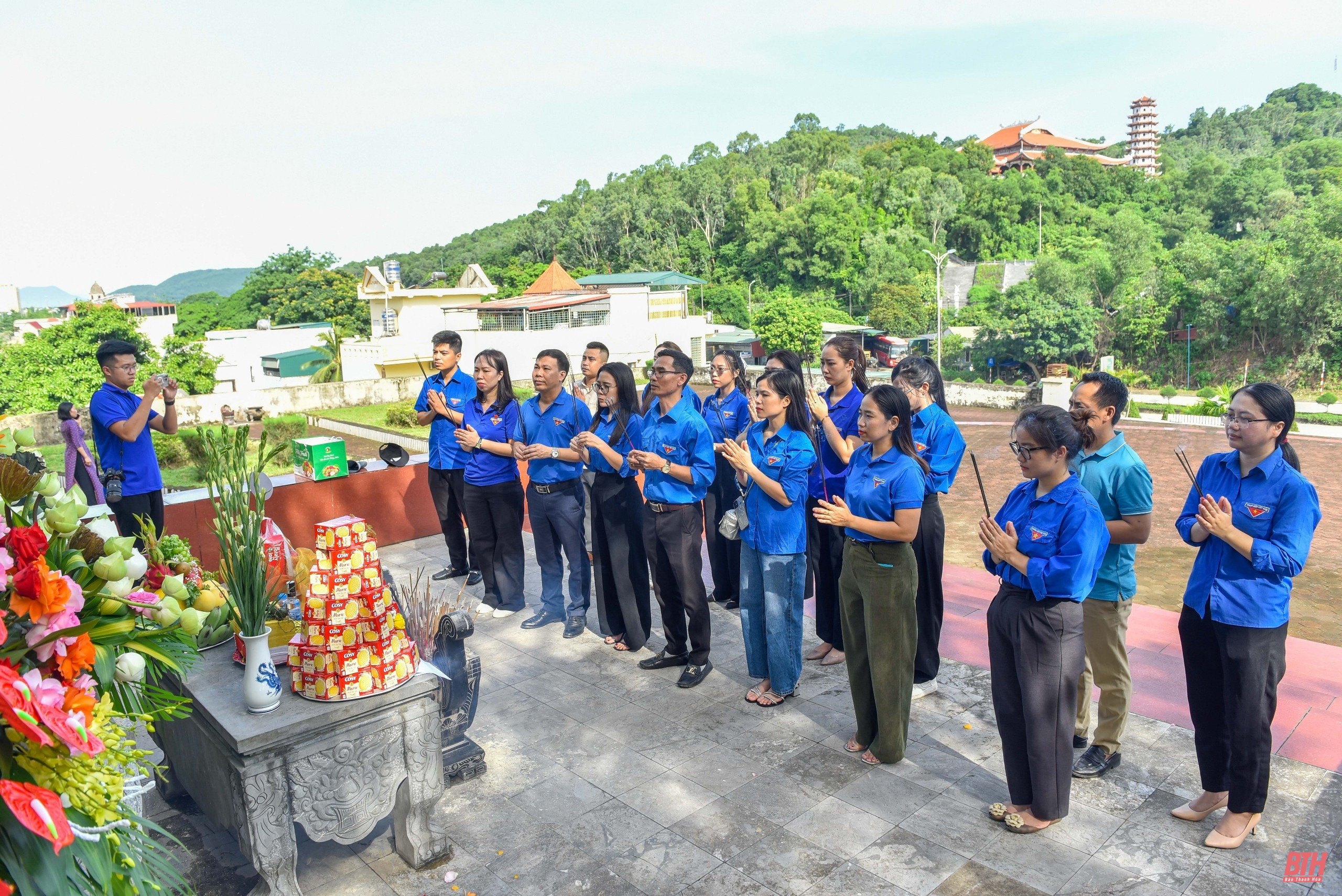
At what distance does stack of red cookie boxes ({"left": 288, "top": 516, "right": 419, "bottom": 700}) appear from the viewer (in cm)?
264

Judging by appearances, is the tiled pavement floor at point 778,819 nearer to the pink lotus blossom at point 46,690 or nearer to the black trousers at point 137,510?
the pink lotus blossom at point 46,690

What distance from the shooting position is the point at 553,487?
16.4ft

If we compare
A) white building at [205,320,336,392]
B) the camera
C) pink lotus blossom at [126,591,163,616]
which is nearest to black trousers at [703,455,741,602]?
the camera

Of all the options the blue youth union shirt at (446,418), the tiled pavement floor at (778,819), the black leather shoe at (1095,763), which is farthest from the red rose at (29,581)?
the blue youth union shirt at (446,418)

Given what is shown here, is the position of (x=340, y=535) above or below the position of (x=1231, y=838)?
above

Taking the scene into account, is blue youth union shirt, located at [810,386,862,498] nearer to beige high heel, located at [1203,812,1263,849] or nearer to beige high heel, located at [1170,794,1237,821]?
beige high heel, located at [1170,794,1237,821]

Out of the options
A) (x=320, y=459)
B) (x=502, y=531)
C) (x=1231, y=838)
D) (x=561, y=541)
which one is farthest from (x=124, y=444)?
(x=1231, y=838)

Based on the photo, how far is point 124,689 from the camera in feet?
4.97

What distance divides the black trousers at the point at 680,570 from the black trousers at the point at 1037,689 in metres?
1.60

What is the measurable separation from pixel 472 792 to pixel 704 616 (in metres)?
1.44

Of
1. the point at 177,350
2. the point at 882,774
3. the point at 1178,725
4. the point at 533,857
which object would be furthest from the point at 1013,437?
the point at 177,350

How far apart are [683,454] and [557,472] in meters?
1.01

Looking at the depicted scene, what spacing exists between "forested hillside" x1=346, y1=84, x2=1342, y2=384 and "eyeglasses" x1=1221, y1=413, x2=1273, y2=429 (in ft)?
109

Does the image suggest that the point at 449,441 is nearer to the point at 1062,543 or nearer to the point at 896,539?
the point at 896,539
